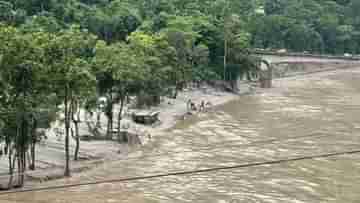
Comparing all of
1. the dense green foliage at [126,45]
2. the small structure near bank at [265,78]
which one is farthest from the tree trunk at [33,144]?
the small structure near bank at [265,78]

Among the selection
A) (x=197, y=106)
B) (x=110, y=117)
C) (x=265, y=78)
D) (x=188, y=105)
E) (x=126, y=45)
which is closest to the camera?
(x=110, y=117)

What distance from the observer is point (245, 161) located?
127ft

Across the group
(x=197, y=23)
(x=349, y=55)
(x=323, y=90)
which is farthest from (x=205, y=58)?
(x=349, y=55)

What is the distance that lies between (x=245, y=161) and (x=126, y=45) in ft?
38.4

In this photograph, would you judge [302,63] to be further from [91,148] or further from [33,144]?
[33,144]

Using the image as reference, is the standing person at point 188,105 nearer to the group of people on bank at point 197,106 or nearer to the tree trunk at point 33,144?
the group of people on bank at point 197,106

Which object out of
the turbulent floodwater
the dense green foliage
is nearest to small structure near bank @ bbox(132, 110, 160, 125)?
the dense green foliage

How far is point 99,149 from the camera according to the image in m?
39.5

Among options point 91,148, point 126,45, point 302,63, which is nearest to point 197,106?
point 126,45

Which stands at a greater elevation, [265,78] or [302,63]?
[302,63]

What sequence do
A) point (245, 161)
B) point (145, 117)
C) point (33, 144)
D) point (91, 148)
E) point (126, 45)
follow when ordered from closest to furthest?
point (33, 144) < point (245, 161) < point (91, 148) < point (126, 45) < point (145, 117)

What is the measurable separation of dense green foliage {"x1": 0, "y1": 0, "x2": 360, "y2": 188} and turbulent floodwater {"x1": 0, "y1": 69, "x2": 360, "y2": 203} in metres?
3.27

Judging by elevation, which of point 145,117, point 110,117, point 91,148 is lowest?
point 91,148

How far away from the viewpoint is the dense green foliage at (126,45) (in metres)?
29.9
